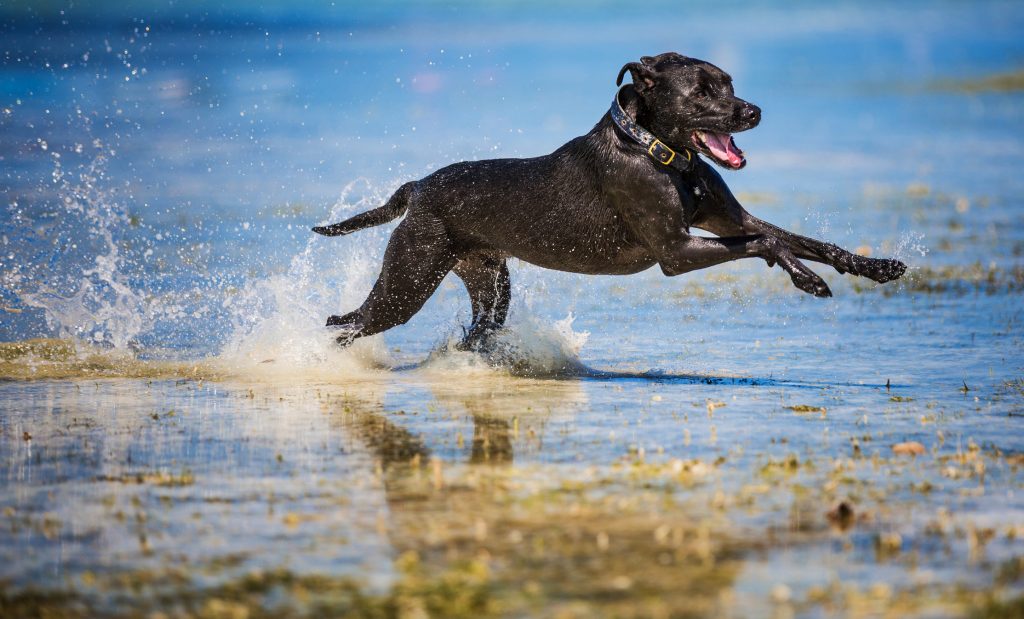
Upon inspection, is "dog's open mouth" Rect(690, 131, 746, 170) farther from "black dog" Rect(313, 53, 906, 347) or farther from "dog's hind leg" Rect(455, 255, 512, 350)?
"dog's hind leg" Rect(455, 255, 512, 350)

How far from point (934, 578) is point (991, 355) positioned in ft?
13.9

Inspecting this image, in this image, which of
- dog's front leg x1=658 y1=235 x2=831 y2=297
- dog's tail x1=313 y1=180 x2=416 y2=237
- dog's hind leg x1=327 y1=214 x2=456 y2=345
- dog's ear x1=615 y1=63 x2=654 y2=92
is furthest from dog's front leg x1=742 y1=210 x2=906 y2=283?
dog's tail x1=313 y1=180 x2=416 y2=237

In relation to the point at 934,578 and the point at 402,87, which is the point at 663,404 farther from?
the point at 402,87

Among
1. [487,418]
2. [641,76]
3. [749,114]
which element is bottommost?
[487,418]

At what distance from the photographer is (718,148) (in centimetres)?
666

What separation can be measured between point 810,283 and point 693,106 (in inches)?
42.3

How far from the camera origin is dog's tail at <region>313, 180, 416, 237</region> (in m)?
7.41

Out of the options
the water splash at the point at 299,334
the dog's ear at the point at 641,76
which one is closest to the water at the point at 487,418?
the water splash at the point at 299,334

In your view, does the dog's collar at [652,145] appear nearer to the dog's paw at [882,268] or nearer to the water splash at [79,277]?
the dog's paw at [882,268]

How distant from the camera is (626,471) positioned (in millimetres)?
4801

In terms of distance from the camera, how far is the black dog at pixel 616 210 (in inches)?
259

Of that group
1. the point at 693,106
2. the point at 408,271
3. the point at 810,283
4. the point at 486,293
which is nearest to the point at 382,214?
the point at 408,271

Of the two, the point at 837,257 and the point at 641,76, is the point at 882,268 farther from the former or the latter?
the point at 641,76

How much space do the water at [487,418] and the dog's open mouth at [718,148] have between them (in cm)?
112
